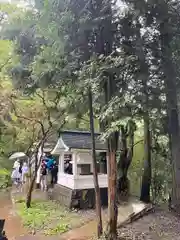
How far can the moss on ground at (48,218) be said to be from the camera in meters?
9.84

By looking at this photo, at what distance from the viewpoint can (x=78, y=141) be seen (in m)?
14.1

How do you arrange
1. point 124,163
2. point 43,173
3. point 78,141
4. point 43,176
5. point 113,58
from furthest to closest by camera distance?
1. point 43,176
2. point 43,173
3. point 124,163
4. point 78,141
5. point 113,58

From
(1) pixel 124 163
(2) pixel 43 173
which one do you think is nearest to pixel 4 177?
(2) pixel 43 173

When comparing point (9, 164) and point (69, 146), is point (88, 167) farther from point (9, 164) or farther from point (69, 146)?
point (9, 164)

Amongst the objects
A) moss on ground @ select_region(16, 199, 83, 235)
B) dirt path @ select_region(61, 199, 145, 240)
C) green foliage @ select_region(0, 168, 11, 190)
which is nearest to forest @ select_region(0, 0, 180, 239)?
green foliage @ select_region(0, 168, 11, 190)

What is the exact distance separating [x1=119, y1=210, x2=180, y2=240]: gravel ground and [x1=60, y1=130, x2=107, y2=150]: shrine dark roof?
385 centimetres

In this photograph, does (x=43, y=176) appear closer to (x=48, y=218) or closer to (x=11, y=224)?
(x=48, y=218)

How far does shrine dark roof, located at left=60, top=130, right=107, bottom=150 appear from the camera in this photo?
13404 millimetres

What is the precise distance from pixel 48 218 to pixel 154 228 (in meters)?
3.91

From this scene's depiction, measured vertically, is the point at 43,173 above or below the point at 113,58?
below

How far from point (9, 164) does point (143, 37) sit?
16823 mm

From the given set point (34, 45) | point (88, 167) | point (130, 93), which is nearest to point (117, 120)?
point (130, 93)

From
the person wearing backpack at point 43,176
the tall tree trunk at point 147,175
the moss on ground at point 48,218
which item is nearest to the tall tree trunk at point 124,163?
the tall tree trunk at point 147,175

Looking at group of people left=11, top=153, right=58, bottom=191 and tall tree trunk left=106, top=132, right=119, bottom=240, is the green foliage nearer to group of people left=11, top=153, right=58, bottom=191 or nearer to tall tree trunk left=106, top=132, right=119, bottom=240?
group of people left=11, top=153, right=58, bottom=191
